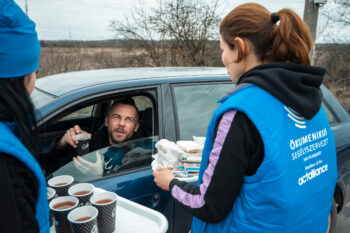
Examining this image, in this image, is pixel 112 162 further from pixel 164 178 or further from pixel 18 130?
pixel 18 130

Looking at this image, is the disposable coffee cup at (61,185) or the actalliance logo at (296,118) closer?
the actalliance logo at (296,118)

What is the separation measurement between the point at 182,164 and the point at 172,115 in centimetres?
51

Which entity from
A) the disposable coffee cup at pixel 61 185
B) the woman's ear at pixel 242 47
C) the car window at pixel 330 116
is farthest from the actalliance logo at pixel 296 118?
the car window at pixel 330 116

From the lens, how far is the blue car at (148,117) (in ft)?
6.22

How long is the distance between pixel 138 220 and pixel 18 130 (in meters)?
0.76

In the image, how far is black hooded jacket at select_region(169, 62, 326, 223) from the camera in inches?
41.1

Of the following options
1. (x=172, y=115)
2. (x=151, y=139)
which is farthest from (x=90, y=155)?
(x=172, y=115)

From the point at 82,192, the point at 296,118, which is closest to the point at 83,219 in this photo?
the point at 82,192

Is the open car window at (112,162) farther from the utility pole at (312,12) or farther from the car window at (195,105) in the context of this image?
the utility pole at (312,12)

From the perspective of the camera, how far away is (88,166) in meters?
1.98

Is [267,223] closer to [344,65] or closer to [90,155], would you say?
[90,155]

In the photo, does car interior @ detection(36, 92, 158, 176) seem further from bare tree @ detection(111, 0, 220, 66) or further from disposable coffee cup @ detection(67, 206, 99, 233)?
bare tree @ detection(111, 0, 220, 66)

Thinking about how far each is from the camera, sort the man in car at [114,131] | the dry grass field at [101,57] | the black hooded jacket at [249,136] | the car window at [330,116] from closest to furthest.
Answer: the black hooded jacket at [249,136] → the man in car at [114,131] → the car window at [330,116] → the dry grass field at [101,57]

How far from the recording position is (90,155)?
205 cm
